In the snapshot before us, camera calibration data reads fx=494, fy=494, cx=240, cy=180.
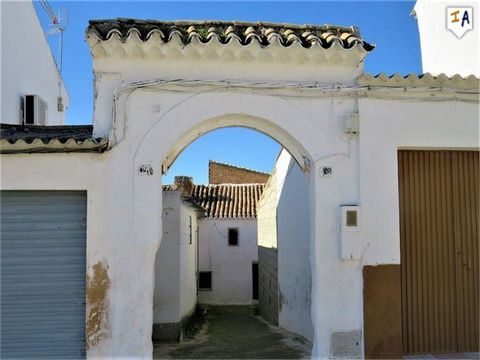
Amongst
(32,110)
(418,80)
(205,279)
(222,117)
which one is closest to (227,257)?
(205,279)

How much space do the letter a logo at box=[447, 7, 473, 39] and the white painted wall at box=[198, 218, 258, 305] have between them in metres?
16.6

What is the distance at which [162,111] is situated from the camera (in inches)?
278

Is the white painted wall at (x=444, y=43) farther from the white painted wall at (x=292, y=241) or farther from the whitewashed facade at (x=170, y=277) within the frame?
the whitewashed facade at (x=170, y=277)

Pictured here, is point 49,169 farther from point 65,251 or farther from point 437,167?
point 437,167

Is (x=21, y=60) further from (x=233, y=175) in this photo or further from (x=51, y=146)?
(x=233, y=175)

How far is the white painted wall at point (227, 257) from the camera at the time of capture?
26312 millimetres

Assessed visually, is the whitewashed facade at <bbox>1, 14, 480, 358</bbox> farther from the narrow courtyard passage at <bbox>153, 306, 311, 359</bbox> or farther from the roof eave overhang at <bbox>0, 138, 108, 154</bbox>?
the narrow courtyard passage at <bbox>153, 306, 311, 359</bbox>

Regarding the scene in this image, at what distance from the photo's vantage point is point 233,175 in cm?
3247

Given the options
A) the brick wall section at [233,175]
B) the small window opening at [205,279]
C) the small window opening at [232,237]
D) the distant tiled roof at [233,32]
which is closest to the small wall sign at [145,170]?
the distant tiled roof at [233,32]

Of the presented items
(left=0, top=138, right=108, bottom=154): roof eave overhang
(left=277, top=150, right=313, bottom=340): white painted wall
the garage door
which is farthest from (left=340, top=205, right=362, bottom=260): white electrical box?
the garage door

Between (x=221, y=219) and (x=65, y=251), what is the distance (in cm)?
1965

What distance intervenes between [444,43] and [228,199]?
17867 mm

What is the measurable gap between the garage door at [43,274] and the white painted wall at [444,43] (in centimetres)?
854

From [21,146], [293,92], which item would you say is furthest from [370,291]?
[21,146]
